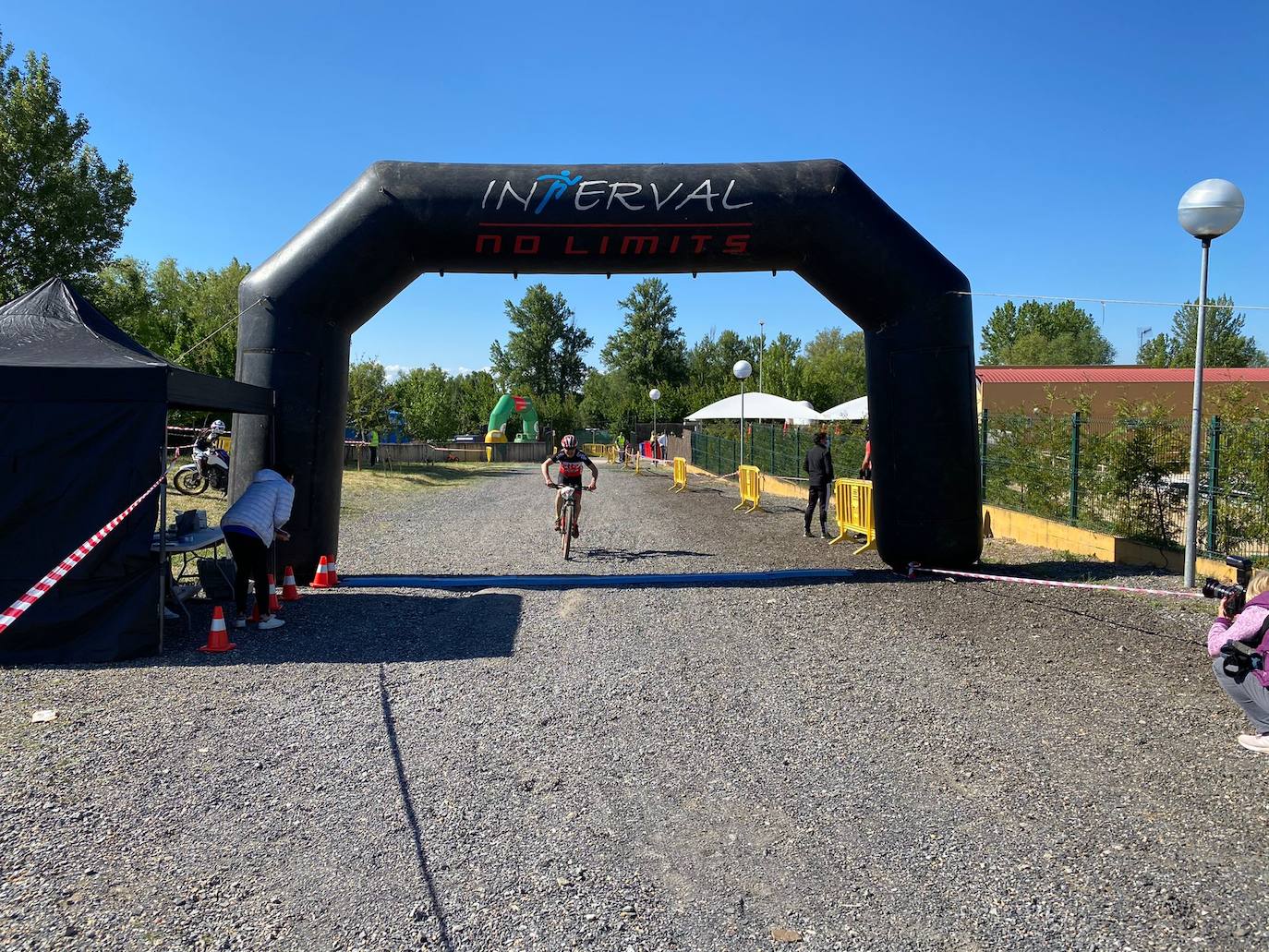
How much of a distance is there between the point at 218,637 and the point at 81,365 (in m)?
2.28

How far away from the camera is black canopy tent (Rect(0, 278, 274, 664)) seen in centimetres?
633

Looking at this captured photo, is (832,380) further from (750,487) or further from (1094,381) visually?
(750,487)

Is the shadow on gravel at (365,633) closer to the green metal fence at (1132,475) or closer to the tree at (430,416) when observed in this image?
the green metal fence at (1132,475)

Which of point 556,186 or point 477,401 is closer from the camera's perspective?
point 556,186

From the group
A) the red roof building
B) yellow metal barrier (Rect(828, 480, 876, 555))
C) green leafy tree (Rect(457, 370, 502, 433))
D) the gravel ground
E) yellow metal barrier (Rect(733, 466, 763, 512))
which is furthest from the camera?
green leafy tree (Rect(457, 370, 502, 433))

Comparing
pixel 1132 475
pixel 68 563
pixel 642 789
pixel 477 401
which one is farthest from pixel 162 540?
pixel 477 401

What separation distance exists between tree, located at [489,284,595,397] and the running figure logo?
68.2 m

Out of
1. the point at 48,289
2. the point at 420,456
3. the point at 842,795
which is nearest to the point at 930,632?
the point at 842,795

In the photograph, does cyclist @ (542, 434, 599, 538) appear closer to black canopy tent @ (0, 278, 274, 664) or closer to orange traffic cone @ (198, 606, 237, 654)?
orange traffic cone @ (198, 606, 237, 654)

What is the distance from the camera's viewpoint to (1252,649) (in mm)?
4367

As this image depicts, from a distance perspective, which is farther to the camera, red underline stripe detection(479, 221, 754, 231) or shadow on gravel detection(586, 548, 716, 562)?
shadow on gravel detection(586, 548, 716, 562)

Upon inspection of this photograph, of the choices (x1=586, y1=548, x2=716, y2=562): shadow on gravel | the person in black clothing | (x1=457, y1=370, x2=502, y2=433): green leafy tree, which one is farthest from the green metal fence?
(x1=457, y1=370, x2=502, y2=433): green leafy tree

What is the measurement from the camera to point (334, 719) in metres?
5.11

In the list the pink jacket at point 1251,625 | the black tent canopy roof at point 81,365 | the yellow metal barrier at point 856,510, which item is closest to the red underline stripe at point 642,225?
the black tent canopy roof at point 81,365
